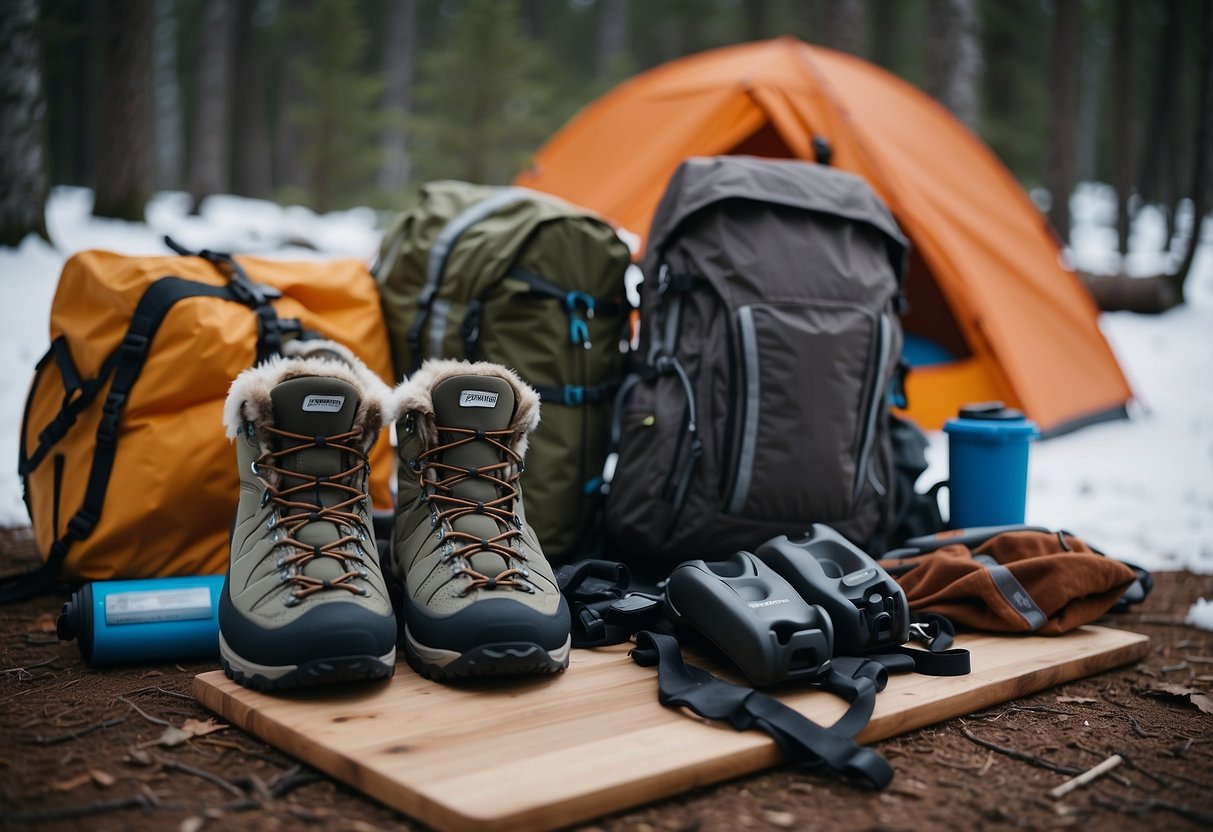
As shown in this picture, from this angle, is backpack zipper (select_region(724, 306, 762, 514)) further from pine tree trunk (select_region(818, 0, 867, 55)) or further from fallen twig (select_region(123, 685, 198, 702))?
pine tree trunk (select_region(818, 0, 867, 55))

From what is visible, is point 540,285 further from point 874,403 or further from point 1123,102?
point 1123,102

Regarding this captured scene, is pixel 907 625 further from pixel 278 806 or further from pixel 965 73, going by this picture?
pixel 965 73

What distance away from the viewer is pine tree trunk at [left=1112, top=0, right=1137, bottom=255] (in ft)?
35.6

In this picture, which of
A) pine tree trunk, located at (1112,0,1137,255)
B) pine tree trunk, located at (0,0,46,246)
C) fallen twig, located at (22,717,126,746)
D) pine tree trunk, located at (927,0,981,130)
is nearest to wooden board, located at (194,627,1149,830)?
fallen twig, located at (22,717,126,746)

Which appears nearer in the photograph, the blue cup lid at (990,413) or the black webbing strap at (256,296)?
the black webbing strap at (256,296)

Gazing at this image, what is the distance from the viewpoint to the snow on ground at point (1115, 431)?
3502 mm

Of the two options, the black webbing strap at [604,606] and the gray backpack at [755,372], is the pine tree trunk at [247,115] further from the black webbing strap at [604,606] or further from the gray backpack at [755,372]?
the black webbing strap at [604,606]

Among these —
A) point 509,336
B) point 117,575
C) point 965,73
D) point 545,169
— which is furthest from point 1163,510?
point 965,73

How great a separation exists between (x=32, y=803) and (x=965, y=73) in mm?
7107

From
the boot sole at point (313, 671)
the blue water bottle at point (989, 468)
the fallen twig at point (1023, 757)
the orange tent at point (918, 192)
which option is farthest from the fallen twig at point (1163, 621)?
the boot sole at point (313, 671)

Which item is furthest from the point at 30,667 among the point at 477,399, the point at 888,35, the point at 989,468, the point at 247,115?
the point at 888,35

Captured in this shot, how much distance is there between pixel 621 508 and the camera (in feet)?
8.21

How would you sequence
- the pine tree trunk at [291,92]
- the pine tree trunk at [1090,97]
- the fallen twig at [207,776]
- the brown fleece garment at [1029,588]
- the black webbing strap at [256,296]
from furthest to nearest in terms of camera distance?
the pine tree trunk at [1090,97] < the pine tree trunk at [291,92] < the black webbing strap at [256,296] < the brown fleece garment at [1029,588] < the fallen twig at [207,776]

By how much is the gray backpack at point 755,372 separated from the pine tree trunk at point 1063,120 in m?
8.22
